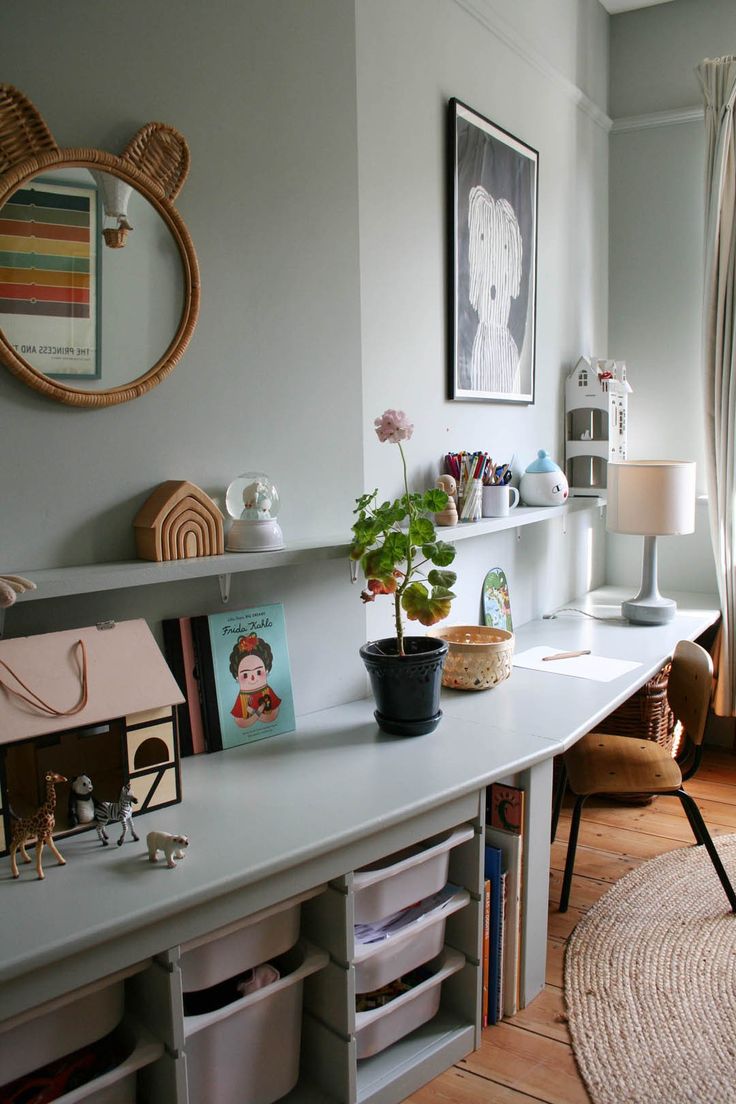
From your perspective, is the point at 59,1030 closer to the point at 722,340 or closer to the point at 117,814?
the point at 117,814

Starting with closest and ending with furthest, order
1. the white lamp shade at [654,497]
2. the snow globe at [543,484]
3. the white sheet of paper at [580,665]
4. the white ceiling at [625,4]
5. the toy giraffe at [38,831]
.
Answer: the toy giraffe at [38,831]
the white sheet of paper at [580,665]
the snow globe at [543,484]
the white lamp shade at [654,497]
the white ceiling at [625,4]

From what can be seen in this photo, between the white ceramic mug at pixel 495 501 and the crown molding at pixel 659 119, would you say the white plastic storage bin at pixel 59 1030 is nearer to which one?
the white ceramic mug at pixel 495 501

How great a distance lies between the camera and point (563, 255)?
3.38 m

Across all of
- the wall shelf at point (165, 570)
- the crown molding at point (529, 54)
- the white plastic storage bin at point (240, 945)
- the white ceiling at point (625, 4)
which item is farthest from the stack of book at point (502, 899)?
the white ceiling at point (625, 4)

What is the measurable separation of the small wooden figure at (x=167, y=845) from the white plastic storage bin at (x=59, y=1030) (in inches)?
7.1

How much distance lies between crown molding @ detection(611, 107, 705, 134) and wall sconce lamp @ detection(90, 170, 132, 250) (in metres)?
2.76

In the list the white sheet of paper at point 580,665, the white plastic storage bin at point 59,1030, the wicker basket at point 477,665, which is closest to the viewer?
the white plastic storage bin at point 59,1030

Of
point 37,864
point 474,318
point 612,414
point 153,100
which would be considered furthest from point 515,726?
point 612,414

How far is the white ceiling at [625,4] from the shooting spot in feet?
11.7

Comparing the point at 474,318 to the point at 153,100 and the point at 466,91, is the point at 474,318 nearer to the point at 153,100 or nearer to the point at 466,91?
the point at 466,91

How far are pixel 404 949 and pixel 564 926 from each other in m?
0.78

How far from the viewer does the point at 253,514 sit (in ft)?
6.08

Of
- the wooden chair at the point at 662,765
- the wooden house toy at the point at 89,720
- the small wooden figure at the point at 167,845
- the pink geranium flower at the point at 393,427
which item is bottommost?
the wooden chair at the point at 662,765

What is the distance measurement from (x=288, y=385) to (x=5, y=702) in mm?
942
